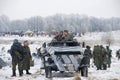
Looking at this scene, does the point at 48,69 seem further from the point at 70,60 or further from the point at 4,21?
the point at 4,21

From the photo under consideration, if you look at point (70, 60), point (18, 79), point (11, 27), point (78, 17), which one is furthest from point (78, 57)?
point (78, 17)

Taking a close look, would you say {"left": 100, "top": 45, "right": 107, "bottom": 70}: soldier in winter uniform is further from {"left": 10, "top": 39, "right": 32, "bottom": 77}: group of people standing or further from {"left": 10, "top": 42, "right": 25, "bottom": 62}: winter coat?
{"left": 10, "top": 42, "right": 25, "bottom": 62}: winter coat

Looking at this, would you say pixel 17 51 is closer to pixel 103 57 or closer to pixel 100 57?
pixel 100 57

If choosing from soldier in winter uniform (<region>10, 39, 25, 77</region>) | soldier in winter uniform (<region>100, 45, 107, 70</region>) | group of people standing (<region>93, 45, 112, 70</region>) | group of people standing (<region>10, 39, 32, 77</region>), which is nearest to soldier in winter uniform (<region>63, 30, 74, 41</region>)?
group of people standing (<region>10, 39, 32, 77</region>)

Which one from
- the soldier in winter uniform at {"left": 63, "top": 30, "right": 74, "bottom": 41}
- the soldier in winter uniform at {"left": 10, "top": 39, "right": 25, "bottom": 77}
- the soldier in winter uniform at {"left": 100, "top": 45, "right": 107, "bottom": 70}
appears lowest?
the soldier in winter uniform at {"left": 100, "top": 45, "right": 107, "bottom": 70}

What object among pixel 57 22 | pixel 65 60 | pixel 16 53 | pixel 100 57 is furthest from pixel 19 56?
pixel 57 22

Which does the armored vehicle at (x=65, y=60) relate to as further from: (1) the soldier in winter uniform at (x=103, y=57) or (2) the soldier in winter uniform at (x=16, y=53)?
(1) the soldier in winter uniform at (x=103, y=57)

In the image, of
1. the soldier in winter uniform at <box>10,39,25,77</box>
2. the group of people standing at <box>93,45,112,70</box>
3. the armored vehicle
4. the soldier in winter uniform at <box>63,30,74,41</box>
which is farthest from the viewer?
the group of people standing at <box>93,45,112,70</box>

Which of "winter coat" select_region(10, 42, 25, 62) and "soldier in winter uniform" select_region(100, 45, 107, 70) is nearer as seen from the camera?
"winter coat" select_region(10, 42, 25, 62)

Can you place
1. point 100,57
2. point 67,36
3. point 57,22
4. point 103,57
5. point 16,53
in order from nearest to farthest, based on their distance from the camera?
1. point 16,53
2. point 67,36
3. point 100,57
4. point 103,57
5. point 57,22

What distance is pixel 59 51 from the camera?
43.7 ft

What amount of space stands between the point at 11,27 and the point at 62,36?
80.3 m

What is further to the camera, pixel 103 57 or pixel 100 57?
pixel 103 57

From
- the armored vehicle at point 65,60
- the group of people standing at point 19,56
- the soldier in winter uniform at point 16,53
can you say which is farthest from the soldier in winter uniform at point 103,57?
the soldier in winter uniform at point 16,53
